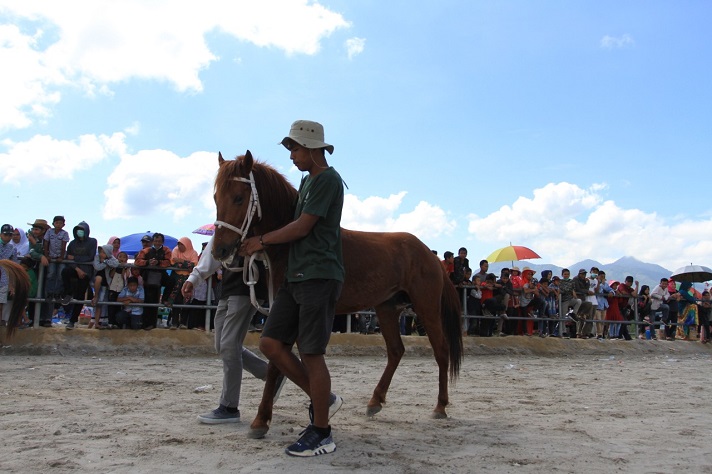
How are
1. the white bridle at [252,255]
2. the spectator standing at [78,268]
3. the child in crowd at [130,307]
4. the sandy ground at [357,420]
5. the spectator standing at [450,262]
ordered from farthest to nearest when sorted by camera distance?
the spectator standing at [450,262], the child in crowd at [130,307], the spectator standing at [78,268], the white bridle at [252,255], the sandy ground at [357,420]

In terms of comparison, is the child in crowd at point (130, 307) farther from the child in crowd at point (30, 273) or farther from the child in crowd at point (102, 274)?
the child in crowd at point (30, 273)

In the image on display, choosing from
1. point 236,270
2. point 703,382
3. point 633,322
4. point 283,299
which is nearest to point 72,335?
point 236,270

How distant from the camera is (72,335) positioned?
10.0 meters

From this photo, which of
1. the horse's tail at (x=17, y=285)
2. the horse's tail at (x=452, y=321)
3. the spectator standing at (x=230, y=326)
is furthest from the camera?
the horse's tail at (x=17, y=285)

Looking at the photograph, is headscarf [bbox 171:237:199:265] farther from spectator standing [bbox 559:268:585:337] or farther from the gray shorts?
spectator standing [bbox 559:268:585:337]

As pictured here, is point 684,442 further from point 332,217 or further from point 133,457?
point 133,457

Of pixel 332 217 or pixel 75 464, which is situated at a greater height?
pixel 332 217

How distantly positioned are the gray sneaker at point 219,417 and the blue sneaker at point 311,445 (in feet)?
3.80

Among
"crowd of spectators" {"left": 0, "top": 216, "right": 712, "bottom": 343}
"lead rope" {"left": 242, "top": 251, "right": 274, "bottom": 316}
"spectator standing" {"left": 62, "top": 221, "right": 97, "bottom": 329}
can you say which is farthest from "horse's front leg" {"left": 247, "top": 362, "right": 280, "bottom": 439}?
"spectator standing" {"left": 62, "top": 221, "right": 97, "bottom": 329}

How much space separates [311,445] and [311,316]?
0.81 meters

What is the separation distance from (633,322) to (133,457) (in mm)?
15033

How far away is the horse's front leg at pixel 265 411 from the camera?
14.7 ft

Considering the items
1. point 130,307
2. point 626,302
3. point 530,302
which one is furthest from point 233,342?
point 626,302

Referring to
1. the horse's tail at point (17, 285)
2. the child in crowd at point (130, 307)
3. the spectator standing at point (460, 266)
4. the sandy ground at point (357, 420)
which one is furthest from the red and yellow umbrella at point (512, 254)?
the horse's tail at point (17, 285)
